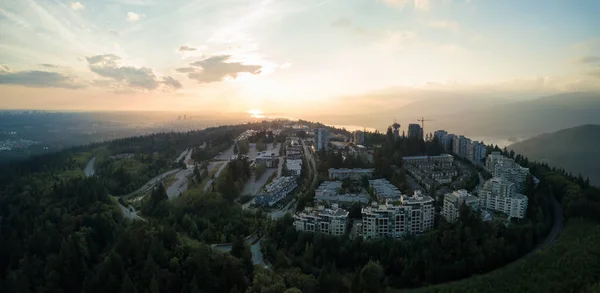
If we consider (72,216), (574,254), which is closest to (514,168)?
(574,254)

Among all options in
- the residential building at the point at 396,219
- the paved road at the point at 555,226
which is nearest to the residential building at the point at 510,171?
the paved road at the point at 555,226

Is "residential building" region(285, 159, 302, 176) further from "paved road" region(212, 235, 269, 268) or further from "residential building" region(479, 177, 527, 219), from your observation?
"residential building" region(479, 177, 527, 219)

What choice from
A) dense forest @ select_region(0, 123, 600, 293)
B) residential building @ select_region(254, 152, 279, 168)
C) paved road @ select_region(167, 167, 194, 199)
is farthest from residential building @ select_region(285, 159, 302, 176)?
dense forest @ select_region(0, 123, 600, 293)

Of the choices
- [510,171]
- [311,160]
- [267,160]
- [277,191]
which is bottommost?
[277,191]

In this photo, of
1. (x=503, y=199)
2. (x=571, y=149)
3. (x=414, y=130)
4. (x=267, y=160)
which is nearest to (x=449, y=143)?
(x=414, y=130)

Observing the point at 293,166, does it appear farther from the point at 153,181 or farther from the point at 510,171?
the point at 510,171

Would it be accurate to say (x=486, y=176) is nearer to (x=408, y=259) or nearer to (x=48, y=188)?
(x=408, y=259)

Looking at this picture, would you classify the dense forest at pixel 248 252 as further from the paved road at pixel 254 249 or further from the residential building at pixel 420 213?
the residential building at pixel 420 213
